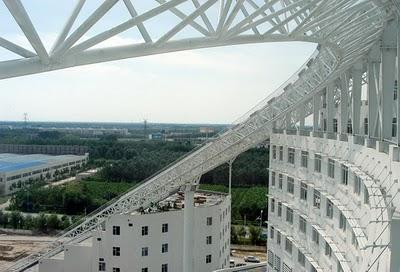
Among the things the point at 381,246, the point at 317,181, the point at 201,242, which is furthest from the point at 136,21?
the point at 201,242

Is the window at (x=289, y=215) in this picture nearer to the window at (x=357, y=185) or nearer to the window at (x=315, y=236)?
the window at (x=315, y=236)

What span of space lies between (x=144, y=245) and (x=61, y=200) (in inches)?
1609

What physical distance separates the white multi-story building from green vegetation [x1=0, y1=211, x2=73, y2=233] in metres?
27.6

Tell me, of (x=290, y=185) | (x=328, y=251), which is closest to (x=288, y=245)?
(x=290, y=185)

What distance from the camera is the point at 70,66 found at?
7816 millimetres

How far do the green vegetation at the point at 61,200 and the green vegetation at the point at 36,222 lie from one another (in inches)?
255

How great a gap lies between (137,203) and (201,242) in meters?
5.26

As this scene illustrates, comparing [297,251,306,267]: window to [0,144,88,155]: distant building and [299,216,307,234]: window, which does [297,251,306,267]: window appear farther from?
[0,144,88,155]: distant building

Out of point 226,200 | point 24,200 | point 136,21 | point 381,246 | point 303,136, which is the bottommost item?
point 24,200

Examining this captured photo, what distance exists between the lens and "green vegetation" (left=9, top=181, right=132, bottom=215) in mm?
65750

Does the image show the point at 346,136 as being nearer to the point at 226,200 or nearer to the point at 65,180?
the point at 226,200

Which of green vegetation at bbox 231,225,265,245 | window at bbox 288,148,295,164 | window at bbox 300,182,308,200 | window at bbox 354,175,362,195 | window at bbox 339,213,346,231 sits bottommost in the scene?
green vegetation at bbox 231,225,265,245

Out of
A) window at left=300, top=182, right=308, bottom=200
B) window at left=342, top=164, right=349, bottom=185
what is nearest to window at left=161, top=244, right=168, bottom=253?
window at left=300, top=182, right=308, bottom=200

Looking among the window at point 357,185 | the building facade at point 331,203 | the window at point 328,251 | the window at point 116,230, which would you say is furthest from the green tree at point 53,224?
the window at point 357,185
